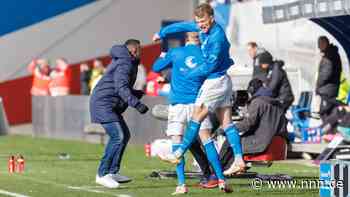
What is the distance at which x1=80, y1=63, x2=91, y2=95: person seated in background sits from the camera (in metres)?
30.5

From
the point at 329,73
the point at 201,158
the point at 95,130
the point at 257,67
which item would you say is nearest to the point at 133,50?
the point at 201,158

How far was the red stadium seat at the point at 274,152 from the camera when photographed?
1572 centimetres

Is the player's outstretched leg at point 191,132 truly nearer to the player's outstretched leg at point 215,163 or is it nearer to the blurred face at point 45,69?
the player's outstretched leg at point 215,163

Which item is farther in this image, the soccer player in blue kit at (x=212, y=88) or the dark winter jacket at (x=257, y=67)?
the dark winter jacket at (x=257, y=67)

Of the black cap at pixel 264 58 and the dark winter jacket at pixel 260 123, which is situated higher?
the black cap at pixel 264 58

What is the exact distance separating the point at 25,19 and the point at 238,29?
735cm

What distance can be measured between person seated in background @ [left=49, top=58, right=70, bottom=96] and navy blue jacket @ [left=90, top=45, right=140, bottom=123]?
1429 centimetres

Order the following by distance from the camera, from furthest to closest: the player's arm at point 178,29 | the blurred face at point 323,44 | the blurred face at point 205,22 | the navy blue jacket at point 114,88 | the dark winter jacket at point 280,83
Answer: the dark winter jacket at point 280,83
the blurred face at point 323,44
the navy blue jacket at point 114,88
the player's arm at point 178,29
the blurred face at point 205,22

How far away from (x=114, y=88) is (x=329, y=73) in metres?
7.58

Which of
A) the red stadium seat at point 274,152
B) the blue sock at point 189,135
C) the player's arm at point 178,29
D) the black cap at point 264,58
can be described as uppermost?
the player's arm at point 178,29

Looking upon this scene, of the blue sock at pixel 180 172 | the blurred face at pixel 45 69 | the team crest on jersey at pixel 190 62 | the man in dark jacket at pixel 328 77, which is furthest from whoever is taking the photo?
the blurred face at pixel 45 69

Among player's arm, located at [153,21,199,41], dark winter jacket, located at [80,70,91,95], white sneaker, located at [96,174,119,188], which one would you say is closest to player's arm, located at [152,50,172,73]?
player's arm, located at [153,21,199,41]

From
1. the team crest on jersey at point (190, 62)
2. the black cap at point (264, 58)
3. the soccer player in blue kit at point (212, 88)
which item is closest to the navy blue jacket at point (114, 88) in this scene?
the team crest on jersey at point (190, 62)

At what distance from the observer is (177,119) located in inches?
529
